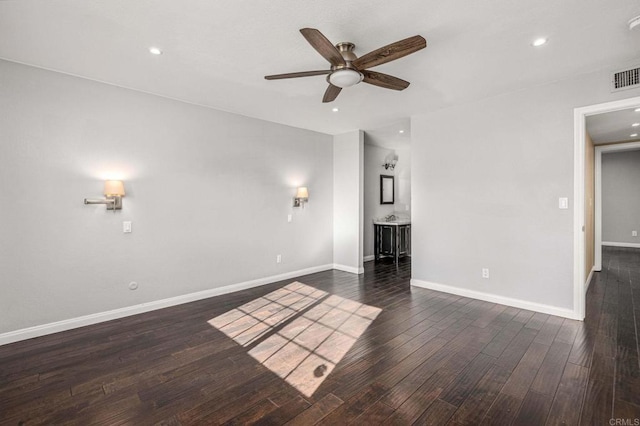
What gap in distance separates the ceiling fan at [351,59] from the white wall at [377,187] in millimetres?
3948

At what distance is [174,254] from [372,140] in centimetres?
448

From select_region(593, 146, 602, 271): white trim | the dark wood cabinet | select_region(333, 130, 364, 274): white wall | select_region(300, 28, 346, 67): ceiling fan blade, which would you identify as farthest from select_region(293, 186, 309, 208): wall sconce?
select_region(593, 146, 602, 271): white trim

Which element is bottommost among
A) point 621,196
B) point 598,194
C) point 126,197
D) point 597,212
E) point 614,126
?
point 597,212

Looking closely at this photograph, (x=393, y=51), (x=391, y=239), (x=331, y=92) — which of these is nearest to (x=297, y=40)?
(x=331, y=92)

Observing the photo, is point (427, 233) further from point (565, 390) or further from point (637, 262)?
point (637, 262)

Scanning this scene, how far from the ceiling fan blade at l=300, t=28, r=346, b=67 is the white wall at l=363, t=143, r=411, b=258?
4.40 meters

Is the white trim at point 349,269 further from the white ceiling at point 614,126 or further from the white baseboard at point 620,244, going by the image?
the white baseboard at point 620,244

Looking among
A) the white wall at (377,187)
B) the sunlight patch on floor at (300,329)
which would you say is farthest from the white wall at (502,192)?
the white wall at (377,187)

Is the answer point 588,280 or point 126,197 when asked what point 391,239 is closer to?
point 588,280

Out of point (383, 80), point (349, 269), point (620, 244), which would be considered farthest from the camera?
point (620, 244)

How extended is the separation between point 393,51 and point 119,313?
3963 mm

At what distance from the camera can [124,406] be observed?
1.98 m

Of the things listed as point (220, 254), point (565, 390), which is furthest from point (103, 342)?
point (565, 390)

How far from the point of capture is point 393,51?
228 cm
